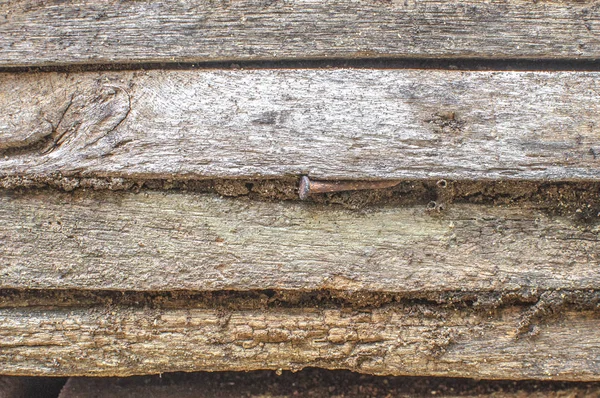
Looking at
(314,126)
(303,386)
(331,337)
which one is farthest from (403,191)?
(303,386)

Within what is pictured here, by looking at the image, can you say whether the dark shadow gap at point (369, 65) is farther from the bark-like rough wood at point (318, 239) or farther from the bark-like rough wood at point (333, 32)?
the bark-like rough wood at point (318, 239)

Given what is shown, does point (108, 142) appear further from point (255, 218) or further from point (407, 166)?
point (407, 166)

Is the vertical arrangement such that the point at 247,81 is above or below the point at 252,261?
above

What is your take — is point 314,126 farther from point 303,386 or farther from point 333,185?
point 303,386

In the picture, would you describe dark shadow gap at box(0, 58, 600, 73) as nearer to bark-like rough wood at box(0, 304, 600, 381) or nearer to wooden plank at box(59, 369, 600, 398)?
bark-like rough wood at box(0, 304, 600, 381)

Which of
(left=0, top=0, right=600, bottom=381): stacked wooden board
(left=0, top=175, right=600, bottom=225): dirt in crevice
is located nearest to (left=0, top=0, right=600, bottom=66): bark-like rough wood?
(left=0, top=0, right=600, bottom=381): stacked wooden board

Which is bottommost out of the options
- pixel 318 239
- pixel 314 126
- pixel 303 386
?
pixel 303 386

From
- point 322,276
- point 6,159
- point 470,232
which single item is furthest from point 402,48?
point 6,159
